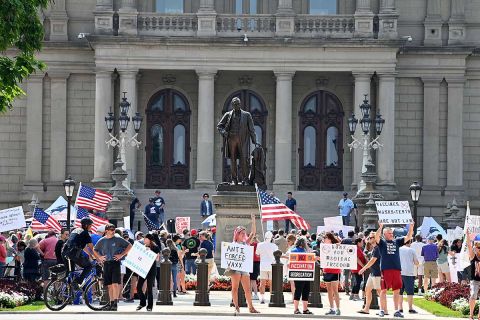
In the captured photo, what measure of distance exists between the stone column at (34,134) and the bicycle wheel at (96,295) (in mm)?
31888

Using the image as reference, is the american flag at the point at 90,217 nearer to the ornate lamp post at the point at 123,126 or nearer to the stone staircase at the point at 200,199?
the ornate lamp post at the point at 123,126

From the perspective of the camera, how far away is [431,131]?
227 ft

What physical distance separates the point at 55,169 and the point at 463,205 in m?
18.1

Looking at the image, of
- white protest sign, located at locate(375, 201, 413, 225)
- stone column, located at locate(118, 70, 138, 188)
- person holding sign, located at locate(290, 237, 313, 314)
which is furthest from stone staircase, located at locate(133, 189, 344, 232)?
person holding sign, located at locate(290, 237, 313, 314)

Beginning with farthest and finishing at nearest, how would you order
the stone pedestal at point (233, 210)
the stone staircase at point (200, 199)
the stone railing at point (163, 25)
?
Result: the stone railing at point (163, 25) < the stone staircase at point (200, 199) < the stone pedestal at point (233, 210)

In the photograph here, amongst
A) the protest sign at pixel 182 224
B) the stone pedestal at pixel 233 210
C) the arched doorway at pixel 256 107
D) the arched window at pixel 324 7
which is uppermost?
the arched window at pixel 324 7

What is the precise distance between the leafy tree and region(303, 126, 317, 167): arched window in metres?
31.8

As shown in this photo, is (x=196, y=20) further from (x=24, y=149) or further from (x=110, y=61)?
(x=24, y=149)

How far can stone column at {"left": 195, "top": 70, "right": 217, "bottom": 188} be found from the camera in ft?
217

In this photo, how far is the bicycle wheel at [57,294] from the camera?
3572cm

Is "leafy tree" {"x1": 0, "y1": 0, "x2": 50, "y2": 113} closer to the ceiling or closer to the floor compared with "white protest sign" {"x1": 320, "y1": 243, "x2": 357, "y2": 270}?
closer to the ceiling

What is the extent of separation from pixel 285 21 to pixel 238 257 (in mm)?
32097

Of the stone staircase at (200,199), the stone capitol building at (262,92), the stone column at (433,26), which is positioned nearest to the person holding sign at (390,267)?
the stone staircase at (200,199)

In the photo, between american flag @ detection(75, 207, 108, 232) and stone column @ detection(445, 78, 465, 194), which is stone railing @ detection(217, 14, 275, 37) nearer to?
stone column @ detection(445, 78, 465, 194)
